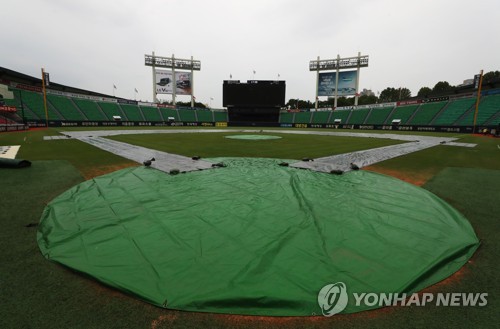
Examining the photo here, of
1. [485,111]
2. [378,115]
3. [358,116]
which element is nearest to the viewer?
[485,111]

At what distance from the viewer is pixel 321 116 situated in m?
55.5

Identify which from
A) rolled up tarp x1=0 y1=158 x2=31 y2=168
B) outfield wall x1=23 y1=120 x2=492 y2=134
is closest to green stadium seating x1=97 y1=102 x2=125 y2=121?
outfield wall x1=23 y1=120 x2=492 y2=134

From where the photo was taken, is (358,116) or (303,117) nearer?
(358,116)

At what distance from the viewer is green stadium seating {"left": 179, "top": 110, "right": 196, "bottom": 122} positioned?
57.2 metres

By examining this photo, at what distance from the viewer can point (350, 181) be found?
6.42 meters

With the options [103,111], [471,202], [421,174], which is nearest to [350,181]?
[471,202]

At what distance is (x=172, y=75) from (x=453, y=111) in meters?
57.0

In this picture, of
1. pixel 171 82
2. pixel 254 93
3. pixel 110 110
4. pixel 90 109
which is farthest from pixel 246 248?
pixel 171 82

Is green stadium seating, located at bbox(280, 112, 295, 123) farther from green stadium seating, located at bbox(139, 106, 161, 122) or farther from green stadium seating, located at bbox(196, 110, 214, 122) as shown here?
green stadium seating, located at bbox(139, 106, 161, 122)

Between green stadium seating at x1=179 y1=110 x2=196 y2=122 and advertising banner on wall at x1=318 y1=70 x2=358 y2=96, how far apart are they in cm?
3221

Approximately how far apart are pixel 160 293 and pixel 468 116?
47.5 m

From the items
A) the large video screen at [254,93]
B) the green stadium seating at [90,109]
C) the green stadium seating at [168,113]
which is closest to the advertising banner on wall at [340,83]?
the large video screen at [254,93]

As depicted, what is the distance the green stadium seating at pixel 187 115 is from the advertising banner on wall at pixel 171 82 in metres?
4.67

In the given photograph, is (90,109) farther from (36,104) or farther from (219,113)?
(219,113)
